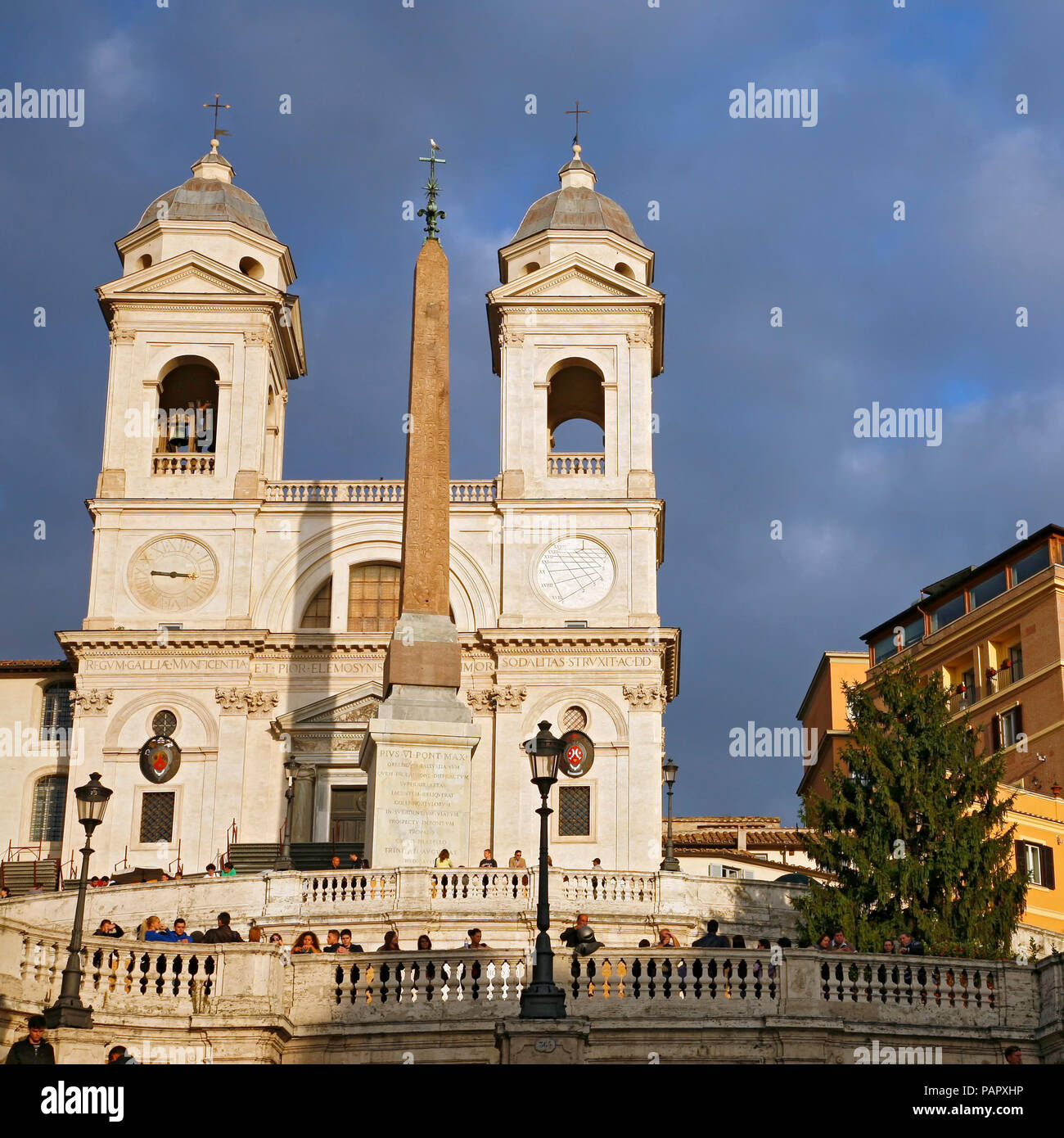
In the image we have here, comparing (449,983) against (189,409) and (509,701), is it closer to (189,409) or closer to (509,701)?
(509,701)

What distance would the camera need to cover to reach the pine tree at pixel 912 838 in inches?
1201

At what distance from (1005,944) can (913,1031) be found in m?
7.27

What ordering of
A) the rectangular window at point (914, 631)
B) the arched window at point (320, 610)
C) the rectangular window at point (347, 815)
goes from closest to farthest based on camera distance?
the rectangular window at point (347, 815), the arched window at point (320, 610), the rectangular window at point (914, 631)

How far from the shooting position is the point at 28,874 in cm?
5047

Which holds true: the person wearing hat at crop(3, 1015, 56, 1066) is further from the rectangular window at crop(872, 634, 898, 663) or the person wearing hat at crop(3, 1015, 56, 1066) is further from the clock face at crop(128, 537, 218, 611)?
the rectangular window at crop(872, 634, 898, 663)

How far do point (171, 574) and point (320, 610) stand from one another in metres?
4.12

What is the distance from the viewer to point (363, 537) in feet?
182

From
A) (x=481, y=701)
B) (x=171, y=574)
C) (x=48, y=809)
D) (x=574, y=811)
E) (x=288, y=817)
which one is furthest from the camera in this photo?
(x=48, y=809)

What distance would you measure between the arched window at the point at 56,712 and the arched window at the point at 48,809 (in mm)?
1413

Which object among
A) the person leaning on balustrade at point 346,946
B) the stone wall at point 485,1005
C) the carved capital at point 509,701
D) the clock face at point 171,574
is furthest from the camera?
the clock face at point 171,574

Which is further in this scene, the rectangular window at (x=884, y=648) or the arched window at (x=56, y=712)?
the rectangular window at (x=884, y=648)

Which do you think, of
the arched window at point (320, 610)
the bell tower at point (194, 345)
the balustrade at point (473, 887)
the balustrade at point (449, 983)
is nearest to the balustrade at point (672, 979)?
the balustrade at point (449, 983)

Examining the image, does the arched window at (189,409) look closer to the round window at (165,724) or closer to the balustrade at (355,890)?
the round window at (165,724)

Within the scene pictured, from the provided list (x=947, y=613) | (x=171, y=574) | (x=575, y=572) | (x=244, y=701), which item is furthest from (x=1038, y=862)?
(x=171, y=574)
